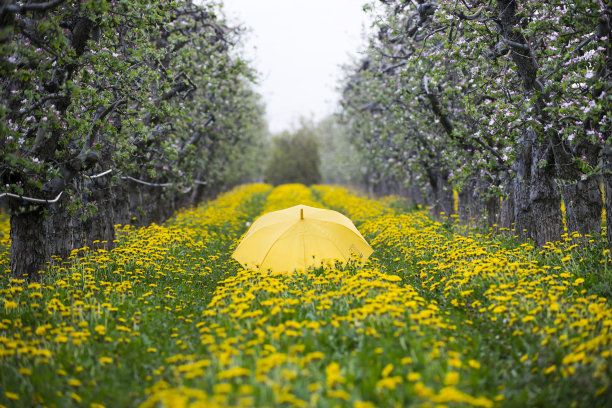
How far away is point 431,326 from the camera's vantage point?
5.52 m

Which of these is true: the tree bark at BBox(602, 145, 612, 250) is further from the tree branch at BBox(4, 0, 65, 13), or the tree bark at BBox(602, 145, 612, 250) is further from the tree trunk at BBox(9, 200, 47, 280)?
the tree trunk at BBox(9, 200, 47, 280)

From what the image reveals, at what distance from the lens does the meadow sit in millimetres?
4203

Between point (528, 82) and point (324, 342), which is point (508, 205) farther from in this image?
point (324, 342)

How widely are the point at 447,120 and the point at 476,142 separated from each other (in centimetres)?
Result: 221

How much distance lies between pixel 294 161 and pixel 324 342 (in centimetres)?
7083

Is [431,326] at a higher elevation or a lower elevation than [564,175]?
lower

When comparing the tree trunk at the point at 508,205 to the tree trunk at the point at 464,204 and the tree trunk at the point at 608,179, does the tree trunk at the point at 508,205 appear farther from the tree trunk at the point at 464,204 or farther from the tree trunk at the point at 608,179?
the tree trunk at the point at 608,179

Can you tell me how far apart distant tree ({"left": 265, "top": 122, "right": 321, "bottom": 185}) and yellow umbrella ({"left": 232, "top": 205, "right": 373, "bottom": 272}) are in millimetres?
66185

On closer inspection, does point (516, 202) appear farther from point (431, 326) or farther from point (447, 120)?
point (431, 326)

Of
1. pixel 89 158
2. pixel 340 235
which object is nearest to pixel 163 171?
pixel 89 158

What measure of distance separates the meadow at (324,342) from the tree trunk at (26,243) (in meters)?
0.44

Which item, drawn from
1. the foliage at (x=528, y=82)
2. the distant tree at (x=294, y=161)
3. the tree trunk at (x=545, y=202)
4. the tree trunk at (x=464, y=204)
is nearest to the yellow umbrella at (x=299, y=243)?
the foliage at (x=528, y=82)

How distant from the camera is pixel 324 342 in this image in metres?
5.44

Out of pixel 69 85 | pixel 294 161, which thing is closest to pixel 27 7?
pixel 69 85
